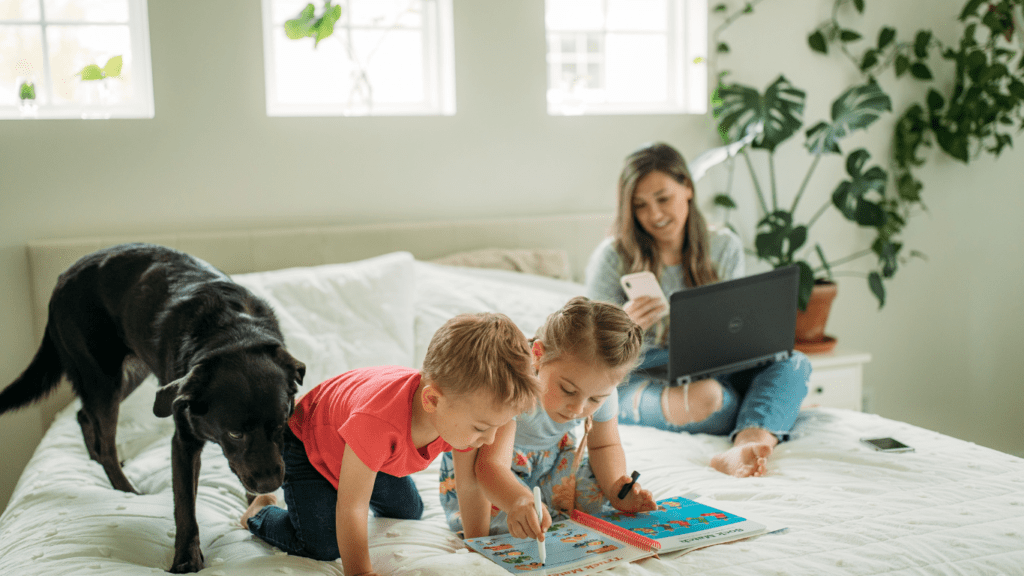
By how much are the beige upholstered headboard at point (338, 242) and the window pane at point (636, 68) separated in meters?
0.61

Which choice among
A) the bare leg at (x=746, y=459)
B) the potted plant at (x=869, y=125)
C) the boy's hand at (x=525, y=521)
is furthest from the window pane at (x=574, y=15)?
the boy's hand at (x=525, y=521)

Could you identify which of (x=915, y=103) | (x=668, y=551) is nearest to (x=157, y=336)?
(x=668, y=551)

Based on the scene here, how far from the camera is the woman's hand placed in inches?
78.2

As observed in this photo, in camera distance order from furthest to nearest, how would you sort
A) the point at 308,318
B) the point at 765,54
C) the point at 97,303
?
the point at 765,54, the point at 308,318, the point at 97,303

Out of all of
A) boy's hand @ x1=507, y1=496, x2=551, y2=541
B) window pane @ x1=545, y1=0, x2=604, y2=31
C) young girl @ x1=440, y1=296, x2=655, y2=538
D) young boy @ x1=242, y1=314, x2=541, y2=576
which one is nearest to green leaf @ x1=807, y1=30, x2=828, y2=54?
window pane @ x1=545, y1=0, x2=604, y2=31

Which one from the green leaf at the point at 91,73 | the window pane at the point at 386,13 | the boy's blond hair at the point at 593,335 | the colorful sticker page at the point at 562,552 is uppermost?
the window pane at the point at 386,13

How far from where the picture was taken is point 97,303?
1.47 meters

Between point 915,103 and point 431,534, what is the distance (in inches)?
116

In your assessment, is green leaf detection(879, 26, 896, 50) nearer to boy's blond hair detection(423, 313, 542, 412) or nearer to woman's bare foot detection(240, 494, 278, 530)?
boy's blond hair detection(423, 313, 542, 412)

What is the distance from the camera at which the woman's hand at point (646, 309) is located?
1985 millimetres

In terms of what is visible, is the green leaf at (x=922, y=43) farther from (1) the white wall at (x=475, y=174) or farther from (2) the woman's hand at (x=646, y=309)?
(2) the woman's hand at (x=646, y=309)

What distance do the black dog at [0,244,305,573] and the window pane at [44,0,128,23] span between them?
4.25 feet

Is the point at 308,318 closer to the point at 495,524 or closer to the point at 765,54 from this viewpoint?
the point at 495,524

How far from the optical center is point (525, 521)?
1.17m
